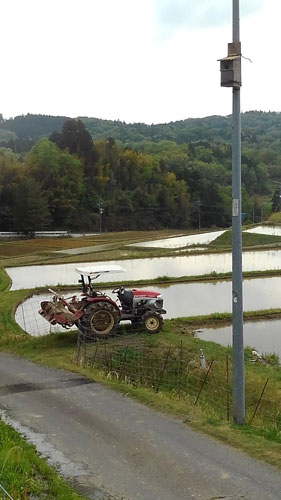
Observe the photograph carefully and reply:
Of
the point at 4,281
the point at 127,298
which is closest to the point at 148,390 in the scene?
the point at 127,298

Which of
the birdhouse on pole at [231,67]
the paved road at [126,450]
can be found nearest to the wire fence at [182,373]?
the paved road at [126,450]

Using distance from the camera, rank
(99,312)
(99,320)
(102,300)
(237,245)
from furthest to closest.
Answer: (102,300), (99,320), (99,312), (237,245)

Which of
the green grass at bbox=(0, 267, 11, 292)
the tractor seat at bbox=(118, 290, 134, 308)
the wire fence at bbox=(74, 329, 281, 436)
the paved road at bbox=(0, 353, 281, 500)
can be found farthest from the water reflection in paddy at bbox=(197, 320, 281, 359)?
the green grass at bbox=(0, 267, 11, 292)

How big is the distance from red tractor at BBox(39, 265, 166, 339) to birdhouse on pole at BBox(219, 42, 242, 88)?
7874 mm

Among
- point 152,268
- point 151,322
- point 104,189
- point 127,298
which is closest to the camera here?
point 151,322

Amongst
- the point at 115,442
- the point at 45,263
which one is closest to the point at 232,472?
the point at 115,442

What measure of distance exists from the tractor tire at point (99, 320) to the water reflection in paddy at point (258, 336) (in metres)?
2.98

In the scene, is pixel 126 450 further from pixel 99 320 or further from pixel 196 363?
pixel 99 320

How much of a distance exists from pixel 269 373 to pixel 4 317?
28.6 feet

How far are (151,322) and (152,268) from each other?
15285 mm

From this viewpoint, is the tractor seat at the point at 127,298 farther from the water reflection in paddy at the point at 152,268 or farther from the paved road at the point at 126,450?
the water reflection in paddy at the point at 152,268

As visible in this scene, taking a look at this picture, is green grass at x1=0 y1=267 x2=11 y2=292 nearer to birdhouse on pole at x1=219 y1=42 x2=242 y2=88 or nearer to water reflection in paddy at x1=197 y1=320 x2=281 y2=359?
water reflection in paddy at x1=197 y1=320 x2=281 y2=359

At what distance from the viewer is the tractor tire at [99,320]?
48.0 ft

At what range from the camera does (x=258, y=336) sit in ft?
54.5
